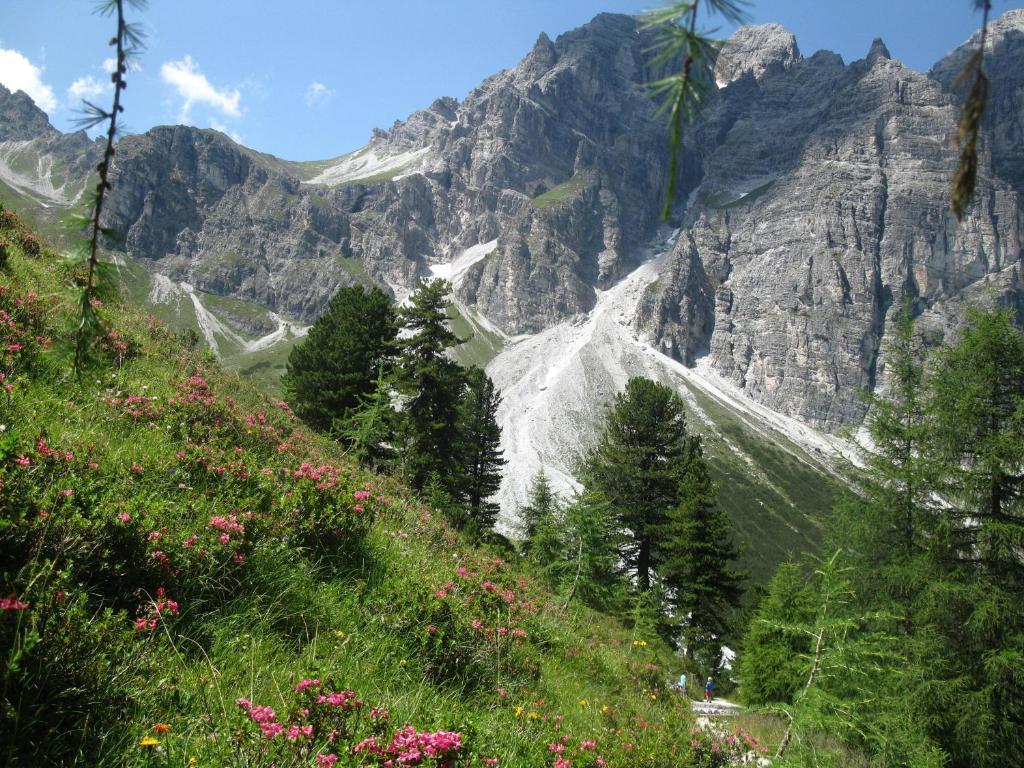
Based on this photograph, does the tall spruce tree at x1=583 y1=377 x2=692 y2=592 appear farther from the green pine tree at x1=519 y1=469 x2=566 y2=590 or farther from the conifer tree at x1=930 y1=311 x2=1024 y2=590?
the conifer tree at x1=930 y1=311 x2=1024 y2=590

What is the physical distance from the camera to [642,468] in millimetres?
29469

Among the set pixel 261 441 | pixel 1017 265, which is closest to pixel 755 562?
pixel 261 441

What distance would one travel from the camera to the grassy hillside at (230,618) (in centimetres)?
263

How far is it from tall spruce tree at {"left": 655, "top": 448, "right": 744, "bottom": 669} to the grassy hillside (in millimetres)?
Result: 18965

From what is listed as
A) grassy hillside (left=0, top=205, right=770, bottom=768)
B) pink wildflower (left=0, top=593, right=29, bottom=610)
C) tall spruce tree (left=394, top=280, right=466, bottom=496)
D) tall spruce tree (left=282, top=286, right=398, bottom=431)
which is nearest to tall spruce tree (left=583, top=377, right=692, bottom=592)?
tall spruce tree (left=394, top=280, right=466, bottom=496)

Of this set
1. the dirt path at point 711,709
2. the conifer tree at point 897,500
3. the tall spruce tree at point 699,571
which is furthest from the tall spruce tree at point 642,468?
the conifer tree at point 897,500

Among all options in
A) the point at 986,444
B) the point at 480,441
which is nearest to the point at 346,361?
the point at 480,441

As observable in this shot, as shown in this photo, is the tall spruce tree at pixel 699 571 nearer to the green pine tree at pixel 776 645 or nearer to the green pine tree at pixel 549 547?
the green pine tree at pixel 776 645

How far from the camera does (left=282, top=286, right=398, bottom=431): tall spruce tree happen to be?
25.8 meters

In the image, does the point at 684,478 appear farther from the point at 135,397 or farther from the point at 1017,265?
the point at 1017,265

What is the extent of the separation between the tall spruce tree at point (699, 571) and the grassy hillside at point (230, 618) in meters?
19.0

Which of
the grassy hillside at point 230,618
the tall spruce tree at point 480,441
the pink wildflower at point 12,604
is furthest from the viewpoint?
the tall spruce tree at point 480,441

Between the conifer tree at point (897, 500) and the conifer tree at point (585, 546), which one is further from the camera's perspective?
the conifer tree at point (585, 546)

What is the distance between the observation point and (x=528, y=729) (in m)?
4.17
